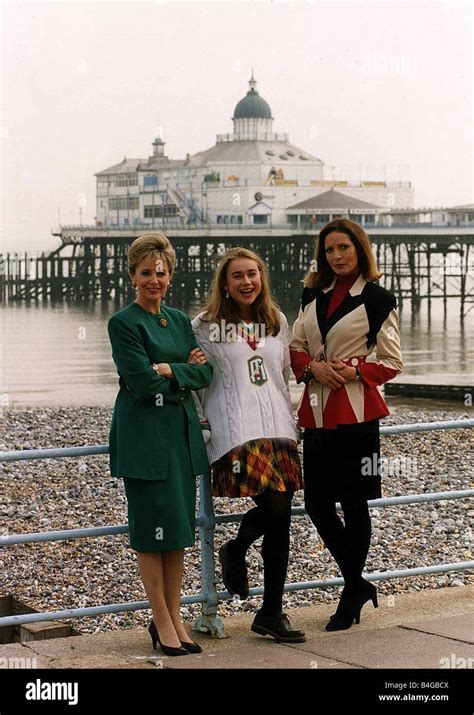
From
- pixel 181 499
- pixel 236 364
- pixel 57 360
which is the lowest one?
pixel 57 360

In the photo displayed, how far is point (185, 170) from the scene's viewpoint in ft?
346

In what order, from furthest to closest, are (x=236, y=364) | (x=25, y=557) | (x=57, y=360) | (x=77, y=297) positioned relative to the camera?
(x=77, y=297), (x=57, y=360), (x=25, y=557), (x=236, y=364)

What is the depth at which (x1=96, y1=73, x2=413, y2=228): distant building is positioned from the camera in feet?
322

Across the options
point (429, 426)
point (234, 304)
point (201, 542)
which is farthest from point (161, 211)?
point (234, 304)

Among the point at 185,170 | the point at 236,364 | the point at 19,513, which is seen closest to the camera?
the point at 236,364

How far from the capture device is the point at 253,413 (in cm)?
418

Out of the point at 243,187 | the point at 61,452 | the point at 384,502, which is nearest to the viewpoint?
the point at 61,452

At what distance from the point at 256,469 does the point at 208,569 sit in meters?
0.45

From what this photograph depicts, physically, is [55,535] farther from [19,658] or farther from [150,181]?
[150,181]

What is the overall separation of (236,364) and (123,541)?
4620 millimetres

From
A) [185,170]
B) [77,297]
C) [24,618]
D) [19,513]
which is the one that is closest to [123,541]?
[19,513]

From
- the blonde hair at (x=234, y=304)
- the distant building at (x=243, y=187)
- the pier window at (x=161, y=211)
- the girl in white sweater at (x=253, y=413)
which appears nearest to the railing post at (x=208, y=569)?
the girl in white sweater at (x=253, y=413)
